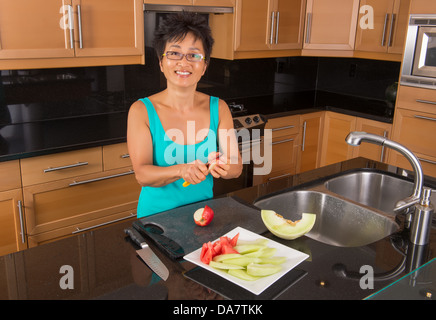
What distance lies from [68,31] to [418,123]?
94.5 inches

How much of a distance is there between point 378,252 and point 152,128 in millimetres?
888

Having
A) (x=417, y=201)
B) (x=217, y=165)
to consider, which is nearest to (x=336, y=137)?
(x=417, y=201)

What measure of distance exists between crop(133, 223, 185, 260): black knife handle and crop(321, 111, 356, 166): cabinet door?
2.55m

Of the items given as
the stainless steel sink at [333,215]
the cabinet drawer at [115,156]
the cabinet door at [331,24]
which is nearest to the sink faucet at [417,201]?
the stainless steel sink at [333,215]

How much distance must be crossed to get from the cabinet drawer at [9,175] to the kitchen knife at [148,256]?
116cm

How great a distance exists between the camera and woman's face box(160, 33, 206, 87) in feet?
5.18

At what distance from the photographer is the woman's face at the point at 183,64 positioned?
62.2 inches

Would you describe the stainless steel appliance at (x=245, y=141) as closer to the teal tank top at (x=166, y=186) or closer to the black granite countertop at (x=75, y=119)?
the black granite countertop at (x=75, y=119)

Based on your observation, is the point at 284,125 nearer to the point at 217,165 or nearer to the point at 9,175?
the point at 9,175

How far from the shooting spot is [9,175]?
2.21m

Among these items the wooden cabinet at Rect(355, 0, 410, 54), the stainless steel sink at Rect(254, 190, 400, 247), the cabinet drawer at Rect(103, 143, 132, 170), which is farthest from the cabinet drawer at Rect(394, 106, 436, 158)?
the cabinet drawer at Rect(103, 143, 132, 170)

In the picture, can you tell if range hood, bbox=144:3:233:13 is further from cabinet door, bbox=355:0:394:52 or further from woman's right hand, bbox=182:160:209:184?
woman's right hand, bbox=182:160:209:184

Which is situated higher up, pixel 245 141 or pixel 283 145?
pixel 245 141
